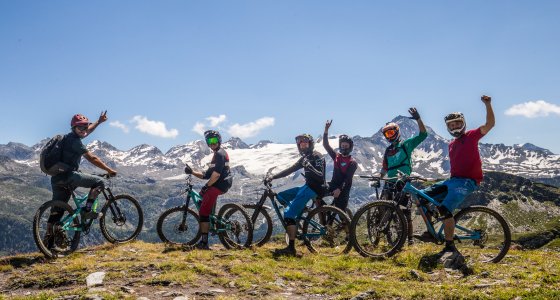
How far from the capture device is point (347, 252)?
1538cm

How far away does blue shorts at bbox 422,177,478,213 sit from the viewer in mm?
12602

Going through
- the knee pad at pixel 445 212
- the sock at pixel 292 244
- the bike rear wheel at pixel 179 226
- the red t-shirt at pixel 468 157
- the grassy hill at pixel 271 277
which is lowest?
the grassy hill at pixel 271 277

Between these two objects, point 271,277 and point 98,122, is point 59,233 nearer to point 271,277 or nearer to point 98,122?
point 98,122

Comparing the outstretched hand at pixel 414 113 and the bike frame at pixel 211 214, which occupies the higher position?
the outstretched hand at pixel 414 113

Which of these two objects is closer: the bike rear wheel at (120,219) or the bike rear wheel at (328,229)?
Answer: the bike rear wheel at (328,229)

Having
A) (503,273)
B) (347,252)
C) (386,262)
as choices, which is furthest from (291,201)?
(503,273)

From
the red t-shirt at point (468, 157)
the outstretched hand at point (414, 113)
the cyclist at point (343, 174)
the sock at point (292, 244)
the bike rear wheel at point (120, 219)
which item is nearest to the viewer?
the red t-shirt at point (468, 157)

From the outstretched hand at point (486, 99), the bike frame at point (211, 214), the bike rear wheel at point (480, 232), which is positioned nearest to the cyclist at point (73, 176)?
the bike frame at point (211, 214)

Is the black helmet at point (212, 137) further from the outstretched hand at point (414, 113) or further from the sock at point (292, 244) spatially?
the outstretched hand at point (414, 113)

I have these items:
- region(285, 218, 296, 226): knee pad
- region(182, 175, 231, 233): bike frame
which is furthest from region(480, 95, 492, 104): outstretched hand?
region(182, 175, 231, 233): bike frame

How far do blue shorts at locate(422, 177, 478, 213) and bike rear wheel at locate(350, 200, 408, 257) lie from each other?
1.25m

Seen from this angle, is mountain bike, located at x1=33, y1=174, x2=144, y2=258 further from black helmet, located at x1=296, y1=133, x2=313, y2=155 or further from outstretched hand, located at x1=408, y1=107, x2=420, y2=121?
outstretched hand, located at x1=408, y1=107, x2=420, y2=121

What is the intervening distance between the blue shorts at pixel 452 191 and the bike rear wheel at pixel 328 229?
3322 mm

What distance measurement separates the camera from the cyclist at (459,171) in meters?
12.6
